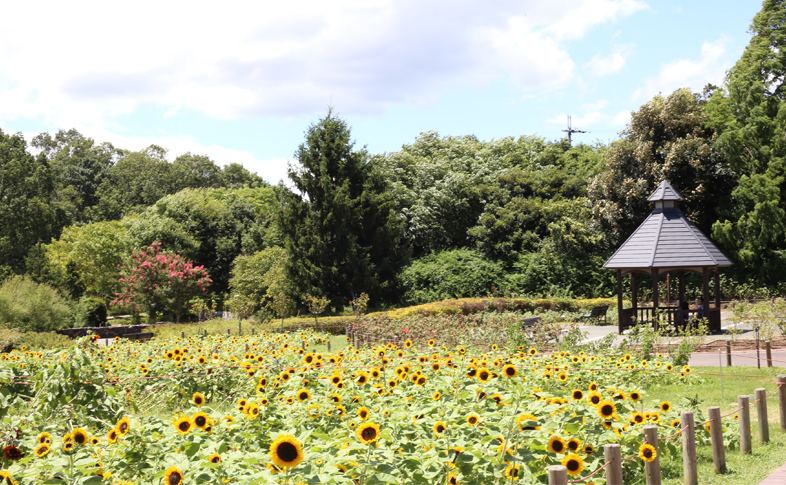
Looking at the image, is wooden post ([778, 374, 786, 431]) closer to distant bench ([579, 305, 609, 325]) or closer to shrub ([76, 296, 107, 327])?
distant bench ([579, 305, 609, 325])

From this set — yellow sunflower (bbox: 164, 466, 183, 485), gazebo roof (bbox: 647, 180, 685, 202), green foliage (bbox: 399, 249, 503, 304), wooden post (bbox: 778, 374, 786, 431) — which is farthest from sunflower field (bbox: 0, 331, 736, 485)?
green foliage (bbox: 399, 249, 503, 304)

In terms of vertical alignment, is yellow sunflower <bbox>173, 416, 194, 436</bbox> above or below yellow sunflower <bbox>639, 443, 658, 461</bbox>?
above

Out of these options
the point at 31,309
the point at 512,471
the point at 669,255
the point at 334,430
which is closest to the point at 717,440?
the point at 512,471

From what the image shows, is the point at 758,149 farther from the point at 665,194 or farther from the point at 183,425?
the point at 183,425

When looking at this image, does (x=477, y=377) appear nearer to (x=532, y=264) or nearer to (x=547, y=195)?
(x=532, y=264)

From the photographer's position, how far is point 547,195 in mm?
28953

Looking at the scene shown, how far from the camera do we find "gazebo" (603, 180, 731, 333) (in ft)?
51.5

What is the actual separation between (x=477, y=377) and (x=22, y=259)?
1415 inches

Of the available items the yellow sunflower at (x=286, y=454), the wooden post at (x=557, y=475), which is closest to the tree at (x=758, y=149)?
the wooden post at (x=557, y=475)

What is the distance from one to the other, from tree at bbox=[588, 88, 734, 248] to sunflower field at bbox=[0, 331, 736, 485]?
19.9 m

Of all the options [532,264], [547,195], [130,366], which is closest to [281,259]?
[532,264]

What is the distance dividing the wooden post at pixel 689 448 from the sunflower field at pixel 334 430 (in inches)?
11.5

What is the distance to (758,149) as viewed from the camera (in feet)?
73.4

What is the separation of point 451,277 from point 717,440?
22336 mm
